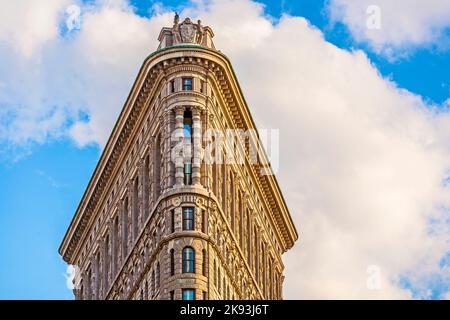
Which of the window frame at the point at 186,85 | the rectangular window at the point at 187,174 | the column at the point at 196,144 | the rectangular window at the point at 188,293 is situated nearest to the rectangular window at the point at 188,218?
the column at the point at 196,144

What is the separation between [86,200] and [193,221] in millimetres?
38434

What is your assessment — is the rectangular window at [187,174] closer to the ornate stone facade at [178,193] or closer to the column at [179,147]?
the ornate stone facade at [178,193]

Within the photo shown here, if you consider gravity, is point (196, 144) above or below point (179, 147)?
above

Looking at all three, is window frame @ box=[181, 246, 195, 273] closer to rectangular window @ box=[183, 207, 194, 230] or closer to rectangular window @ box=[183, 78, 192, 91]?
rectangular window @ box=[183, 207, 194, 230]

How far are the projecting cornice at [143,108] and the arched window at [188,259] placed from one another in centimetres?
1860

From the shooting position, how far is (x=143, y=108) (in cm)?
14950

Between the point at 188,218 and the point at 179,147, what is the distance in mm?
7199

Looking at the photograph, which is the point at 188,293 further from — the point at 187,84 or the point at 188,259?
the point at 187,84

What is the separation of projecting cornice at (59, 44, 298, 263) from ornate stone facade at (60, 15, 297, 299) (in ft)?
0.44

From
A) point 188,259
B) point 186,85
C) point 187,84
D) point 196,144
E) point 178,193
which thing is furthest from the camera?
point 187,84

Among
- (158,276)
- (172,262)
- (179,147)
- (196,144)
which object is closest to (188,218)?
(172,262)

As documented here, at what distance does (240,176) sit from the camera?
15525 centimetres

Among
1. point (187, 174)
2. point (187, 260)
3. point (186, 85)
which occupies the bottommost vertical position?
point (187, 260)
